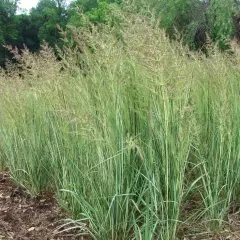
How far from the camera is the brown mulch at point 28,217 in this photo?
2.78 meters

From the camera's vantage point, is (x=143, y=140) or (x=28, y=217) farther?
(x=28, y=217)

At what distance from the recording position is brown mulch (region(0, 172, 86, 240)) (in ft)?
9.11

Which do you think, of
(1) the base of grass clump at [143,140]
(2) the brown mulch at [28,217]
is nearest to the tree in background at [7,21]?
(2) the brown mulch at [28,217]

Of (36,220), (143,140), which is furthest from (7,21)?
(143,140)

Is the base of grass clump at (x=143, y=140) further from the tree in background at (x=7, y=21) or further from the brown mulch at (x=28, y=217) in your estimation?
the tree in background at (x=7, y=21)

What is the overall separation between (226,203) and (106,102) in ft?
3.48

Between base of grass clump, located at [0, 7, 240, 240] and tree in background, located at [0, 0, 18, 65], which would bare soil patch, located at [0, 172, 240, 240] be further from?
tree in background, located at [0, 0, 18, 65]

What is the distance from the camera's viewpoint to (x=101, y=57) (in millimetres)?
2639

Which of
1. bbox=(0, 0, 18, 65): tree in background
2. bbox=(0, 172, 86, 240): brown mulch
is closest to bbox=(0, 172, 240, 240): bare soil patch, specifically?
bbox=(0, 172, 86, 240): brown mulch

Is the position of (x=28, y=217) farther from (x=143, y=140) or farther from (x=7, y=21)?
(x=7, y=21)

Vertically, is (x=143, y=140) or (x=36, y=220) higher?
(x=143, y=140)

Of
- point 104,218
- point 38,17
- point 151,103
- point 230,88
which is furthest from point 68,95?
point 38,17

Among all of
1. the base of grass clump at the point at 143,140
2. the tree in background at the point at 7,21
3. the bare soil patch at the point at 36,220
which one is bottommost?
the bare soil patch at the point at 36,220

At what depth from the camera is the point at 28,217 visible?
10.3ft
